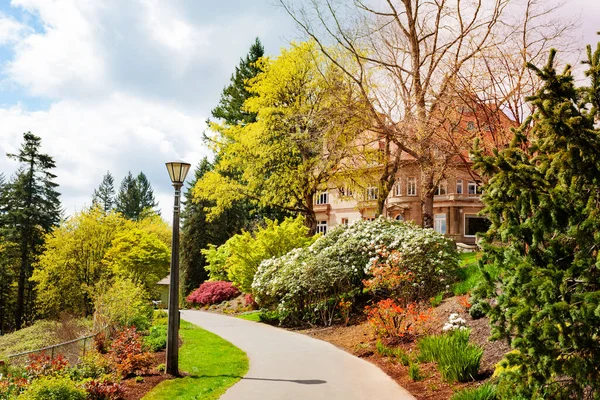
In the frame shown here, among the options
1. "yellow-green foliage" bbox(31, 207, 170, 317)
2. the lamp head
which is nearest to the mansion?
"yellow-green foliage" bbox(31, 207, 170, 317)

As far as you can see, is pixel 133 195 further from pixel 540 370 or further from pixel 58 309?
pixel 540 370

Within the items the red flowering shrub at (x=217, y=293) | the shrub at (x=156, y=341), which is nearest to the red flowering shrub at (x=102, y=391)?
the shrub at (x=156, y=341)

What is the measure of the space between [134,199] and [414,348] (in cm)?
7162

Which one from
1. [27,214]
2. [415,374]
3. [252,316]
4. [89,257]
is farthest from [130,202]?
[415,374]

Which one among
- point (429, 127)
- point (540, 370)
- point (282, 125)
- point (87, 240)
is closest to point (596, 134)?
point (540, 370)

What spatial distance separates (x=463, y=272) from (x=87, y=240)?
25.1 m

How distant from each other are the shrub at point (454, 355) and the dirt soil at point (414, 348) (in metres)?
0.13

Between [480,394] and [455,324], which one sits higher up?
[455,324]

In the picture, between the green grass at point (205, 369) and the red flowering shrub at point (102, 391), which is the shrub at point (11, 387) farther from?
the green grass at point (205, 369)

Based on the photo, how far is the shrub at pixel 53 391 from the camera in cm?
761

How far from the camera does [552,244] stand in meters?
→ 4.79

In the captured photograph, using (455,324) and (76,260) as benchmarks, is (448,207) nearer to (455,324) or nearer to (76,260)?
(76,260)

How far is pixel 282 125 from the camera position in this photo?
81.9 ft

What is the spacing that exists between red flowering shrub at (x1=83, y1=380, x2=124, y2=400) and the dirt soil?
4587 mm
